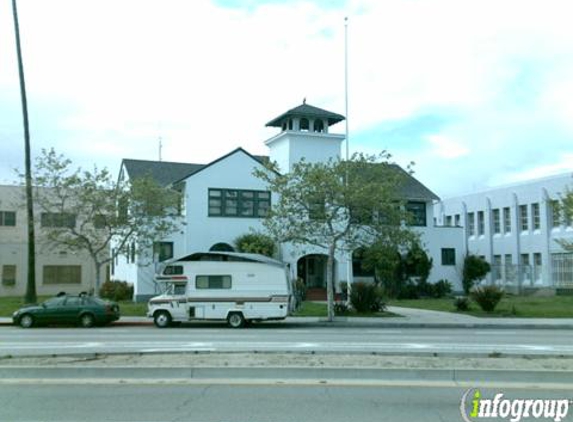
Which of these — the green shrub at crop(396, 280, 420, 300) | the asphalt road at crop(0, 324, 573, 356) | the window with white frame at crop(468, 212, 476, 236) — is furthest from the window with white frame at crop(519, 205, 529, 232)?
the asphalt road at crop(0, 324, 573, 356)

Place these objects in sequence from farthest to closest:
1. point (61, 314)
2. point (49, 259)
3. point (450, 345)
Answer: point (49, 259)
point (61, 314)
point (450, 345)

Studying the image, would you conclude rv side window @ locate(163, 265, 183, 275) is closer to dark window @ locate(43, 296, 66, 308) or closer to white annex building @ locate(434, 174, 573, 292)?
dark window @ locate(43, 296, 66, 308)

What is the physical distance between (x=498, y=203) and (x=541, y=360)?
4361 cm

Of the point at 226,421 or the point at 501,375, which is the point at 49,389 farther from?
the point at 501,375

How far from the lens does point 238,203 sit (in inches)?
1622

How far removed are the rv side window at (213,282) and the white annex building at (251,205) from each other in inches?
448

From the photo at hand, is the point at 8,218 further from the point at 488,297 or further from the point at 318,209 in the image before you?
the point at 488,297

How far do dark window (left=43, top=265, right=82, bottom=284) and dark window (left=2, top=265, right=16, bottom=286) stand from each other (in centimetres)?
222

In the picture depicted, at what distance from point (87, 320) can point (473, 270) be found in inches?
1137

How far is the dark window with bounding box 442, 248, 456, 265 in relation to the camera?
47.4m

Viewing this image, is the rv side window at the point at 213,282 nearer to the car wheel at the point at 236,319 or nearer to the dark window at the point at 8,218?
the car wheel at the point at 236,319

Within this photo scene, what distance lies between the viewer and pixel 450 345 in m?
16.5

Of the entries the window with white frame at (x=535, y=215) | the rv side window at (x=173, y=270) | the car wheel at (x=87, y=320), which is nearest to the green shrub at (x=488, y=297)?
the rv side window at (x=173, y=270)

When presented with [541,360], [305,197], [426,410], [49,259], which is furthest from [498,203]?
[426,410]
